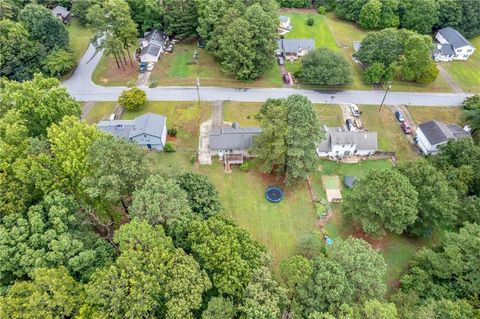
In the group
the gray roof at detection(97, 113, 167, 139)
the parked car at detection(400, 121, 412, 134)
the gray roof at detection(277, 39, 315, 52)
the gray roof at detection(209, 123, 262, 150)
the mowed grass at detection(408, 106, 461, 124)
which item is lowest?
the mowed grass at detection(408, 106, 461, 124)

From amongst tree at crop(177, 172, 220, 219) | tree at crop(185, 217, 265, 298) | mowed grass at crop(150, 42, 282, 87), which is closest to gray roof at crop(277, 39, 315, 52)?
mowed grass at crop(150, 42, 282, 87)

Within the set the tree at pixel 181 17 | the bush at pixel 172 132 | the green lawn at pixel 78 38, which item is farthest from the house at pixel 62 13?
the bush at pixel 172 132

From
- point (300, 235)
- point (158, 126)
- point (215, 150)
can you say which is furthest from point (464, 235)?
point (158, 126)

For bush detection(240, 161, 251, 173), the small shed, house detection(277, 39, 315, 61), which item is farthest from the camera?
house detection(277, 39, 315, 61)

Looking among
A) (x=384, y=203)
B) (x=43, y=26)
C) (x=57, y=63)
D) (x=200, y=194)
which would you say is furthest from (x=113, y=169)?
(x=43, y=26)

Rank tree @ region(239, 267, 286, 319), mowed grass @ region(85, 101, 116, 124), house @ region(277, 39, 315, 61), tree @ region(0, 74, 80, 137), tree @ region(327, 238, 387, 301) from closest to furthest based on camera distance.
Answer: tree @ region(239, 267, 286, 319) → tree @ region(327, 238, 387, 301) → tree @ region(0, 74, 80, 137) → mowed grass @ region(85, 101, 116, 124) → house @ region(277, 39, 315, 61)

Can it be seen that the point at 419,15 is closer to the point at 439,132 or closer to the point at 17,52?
the point at 439,132

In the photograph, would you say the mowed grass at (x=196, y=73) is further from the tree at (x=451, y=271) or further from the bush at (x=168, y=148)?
the tree at (x=451, y=271)

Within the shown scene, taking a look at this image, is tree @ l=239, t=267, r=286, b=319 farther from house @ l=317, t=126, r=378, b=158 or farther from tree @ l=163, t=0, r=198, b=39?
tree @ l=163, t=0, r=198, b=39
